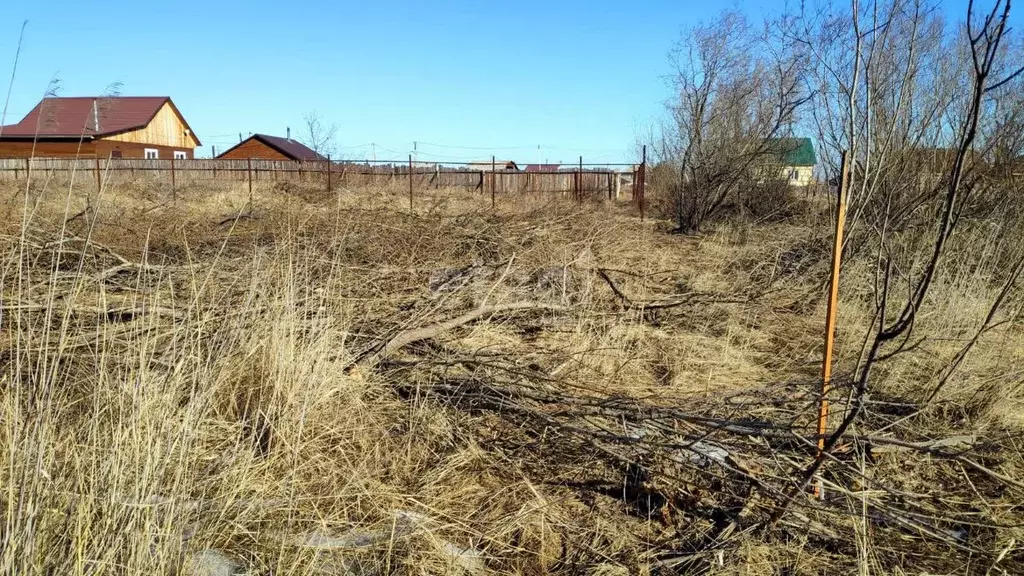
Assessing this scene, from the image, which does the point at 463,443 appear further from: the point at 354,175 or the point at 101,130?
the point at 354,175

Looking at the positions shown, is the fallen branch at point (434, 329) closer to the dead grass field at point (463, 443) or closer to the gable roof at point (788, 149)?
the dead grass field at point (463, 443)

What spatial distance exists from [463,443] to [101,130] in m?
1.95

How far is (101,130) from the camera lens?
239 cm

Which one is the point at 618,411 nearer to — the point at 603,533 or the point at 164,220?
the point at 603,533

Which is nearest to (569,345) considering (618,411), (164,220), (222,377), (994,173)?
(618,411)

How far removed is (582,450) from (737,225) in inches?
424

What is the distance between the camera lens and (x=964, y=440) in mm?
2861

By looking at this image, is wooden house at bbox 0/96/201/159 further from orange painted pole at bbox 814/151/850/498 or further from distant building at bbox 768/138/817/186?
distant building at bbox 768/138/817/186

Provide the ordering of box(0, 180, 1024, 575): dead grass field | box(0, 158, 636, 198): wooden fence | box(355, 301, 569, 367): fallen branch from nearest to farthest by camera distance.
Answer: box(0, 180, 1024, 575): dead grass field < box(355, 301, 569, 367): fallen branch < box(0, 158, 636, 198): wooden fence

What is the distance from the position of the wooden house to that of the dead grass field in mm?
276

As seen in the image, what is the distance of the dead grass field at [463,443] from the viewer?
1.86 m

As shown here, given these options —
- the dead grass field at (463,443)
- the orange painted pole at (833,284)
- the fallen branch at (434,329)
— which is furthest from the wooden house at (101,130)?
the orange painted pole at (833,284)

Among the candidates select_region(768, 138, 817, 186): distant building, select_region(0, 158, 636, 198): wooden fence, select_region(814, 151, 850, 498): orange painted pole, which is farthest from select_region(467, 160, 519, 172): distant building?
select_region(814, 151, 850, 498): orange painted pole

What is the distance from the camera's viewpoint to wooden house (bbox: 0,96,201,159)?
2.07 metres
